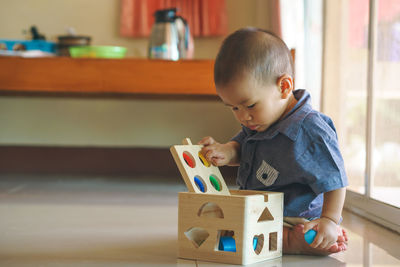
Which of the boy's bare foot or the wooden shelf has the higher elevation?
the wooden shelf

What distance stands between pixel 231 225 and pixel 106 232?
414 millimetres

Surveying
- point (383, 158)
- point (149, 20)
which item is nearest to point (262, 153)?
point (383, 158)

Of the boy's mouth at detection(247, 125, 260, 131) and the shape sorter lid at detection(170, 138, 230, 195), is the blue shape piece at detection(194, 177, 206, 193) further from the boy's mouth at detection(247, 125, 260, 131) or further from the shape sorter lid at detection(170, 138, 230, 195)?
the boy's mouth at detection(247, 125, 260, 131)

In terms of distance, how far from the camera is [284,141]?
0.98 metres

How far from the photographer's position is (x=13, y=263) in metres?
0.89

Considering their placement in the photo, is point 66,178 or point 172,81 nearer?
point 172,81

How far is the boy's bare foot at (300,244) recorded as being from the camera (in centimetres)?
98

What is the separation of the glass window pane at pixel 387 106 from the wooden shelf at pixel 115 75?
0.71 m

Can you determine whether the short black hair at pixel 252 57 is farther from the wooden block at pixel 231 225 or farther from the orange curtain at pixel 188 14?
the orange curtain at pixel 188 14

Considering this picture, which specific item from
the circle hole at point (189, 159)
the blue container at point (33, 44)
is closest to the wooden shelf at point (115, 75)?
the blue container at point (33, 44)

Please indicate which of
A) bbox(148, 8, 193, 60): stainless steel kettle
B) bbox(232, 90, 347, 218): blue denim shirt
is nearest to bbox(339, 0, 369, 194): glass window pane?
bbox(232, 90, 347, 218): blue denim shirt

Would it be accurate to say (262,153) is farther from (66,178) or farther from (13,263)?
(66,178)

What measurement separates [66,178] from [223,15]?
1.11 m

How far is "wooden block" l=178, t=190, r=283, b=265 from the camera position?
87cm
